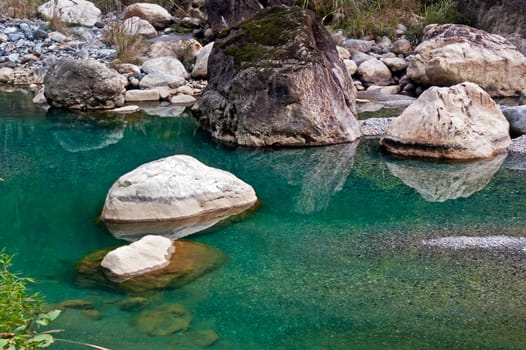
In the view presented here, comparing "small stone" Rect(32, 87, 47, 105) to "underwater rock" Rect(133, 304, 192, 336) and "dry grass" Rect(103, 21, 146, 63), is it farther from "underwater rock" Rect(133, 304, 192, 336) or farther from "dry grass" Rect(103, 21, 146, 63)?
"underwater rock" Rect(133, 304, 192, 336)

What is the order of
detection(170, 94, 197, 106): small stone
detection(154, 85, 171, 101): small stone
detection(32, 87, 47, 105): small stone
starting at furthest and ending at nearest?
detection(154, 85, 171, 101): small stone → detection(170, 94, 197, 106): small stone → detection(32, 87, 47, 105): small stone

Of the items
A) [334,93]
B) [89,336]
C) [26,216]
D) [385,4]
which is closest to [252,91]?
[334,93]

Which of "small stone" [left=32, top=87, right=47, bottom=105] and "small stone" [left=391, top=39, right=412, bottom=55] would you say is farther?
"small stone" [left=391, top=39, right=412, bottom=55]

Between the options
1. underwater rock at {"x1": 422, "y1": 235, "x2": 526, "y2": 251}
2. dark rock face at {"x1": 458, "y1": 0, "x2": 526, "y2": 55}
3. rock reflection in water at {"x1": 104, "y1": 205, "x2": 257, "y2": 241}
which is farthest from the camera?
dark rock face at {"x1": 458, "y1": 0, "x2": 526, "y2": 55}

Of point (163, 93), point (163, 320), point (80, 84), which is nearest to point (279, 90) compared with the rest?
point (80, 84)

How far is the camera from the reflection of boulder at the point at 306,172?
599cm

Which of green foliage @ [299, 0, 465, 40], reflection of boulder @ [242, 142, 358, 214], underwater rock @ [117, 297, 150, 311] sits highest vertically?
green foliage @ [299, 0, 465, 40]

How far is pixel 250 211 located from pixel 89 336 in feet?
7.61

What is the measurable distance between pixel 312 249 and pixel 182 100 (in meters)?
7.16

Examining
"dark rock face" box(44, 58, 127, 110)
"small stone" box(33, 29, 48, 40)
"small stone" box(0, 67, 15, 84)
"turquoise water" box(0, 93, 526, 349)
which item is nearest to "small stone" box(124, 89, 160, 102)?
"dark rock face" box(44, 58, 127, 110)

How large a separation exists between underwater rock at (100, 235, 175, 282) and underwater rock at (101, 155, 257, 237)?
0.63 m

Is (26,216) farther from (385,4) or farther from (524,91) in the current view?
(385,4)

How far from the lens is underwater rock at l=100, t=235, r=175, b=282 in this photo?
414cm

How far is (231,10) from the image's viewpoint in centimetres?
1406
